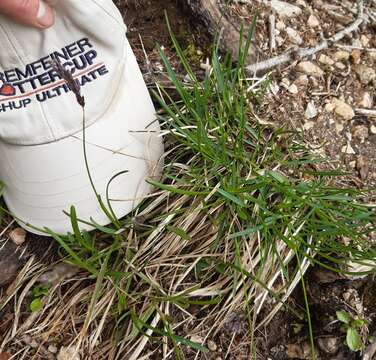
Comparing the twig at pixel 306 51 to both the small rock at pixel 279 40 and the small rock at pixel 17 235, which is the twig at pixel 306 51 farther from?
the small rock at pixel 17 235

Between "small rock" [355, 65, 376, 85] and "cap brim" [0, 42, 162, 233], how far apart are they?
65 cm

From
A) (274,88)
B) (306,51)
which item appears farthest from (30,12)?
(306,51)

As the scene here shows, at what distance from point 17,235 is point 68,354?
32 cm

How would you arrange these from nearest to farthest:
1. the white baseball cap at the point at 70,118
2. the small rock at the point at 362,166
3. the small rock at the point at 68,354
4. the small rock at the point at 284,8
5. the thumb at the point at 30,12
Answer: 1. the thumb at the point at 30,12
2. the white baseball cap at the point at 70,118
3. the small rock at the point at 68,354
4. the small rock at the point at 362,166
5. the small rock at the point at 284,8

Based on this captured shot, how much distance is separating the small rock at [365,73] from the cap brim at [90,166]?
2.13 feet

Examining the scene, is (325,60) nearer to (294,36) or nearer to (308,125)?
(294,36)

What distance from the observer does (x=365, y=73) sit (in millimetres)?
1606

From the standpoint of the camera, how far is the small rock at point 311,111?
1.52 meters

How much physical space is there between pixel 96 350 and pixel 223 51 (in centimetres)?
82

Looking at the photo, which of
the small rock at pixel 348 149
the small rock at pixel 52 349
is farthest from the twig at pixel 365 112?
the small rock at pixel 52 349

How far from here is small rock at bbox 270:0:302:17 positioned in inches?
62.9

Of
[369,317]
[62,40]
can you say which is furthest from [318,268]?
[62,40]

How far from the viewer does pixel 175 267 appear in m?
1.37

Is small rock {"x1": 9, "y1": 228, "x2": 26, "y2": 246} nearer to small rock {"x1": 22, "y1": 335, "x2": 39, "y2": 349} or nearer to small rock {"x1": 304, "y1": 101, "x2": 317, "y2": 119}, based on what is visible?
small rock {"x1": 22, "y1": 335, "x2": 39, "y2": 349}
